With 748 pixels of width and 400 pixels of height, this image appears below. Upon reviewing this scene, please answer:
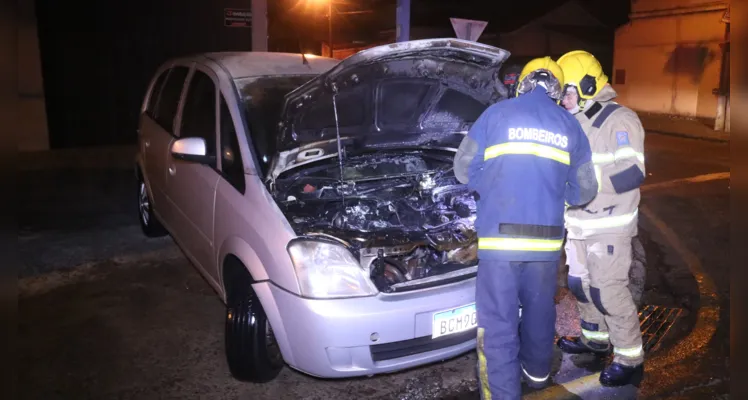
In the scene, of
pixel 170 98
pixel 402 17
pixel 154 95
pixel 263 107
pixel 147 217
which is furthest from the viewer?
pixel 402 17

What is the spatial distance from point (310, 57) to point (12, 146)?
3.97 metres

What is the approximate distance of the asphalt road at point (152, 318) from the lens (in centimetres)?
336

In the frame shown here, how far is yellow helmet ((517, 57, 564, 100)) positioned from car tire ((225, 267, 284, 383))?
6.06ft

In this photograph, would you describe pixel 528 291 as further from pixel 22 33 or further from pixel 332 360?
pixel 22 33

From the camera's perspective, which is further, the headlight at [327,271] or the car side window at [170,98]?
the car side window at [170,98]

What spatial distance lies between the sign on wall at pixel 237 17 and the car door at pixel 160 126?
7276 mm

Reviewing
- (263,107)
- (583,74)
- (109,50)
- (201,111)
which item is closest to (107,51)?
(109,50)

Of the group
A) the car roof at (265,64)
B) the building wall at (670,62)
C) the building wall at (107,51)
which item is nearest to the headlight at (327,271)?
the car roof at (265,64)

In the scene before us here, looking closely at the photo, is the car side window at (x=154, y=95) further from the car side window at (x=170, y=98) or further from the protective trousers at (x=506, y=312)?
the protective trousers at (x=506, y=312)

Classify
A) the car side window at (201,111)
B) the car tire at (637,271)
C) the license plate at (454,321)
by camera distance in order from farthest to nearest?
the car tire at (637,271), the car side window at (201,111), the license plate at (454,321)

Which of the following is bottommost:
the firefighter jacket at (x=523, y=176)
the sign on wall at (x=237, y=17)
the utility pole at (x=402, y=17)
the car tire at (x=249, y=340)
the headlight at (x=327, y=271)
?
the car tire at (x=249, y=340)

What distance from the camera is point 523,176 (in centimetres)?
283

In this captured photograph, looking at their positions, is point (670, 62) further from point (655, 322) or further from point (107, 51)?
point (655, 322)

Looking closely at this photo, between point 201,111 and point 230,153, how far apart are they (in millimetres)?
789
